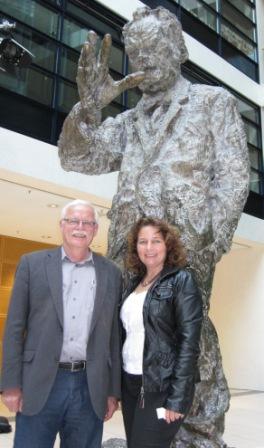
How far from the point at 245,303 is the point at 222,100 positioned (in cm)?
→ 1340

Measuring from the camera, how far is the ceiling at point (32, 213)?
10.3 m

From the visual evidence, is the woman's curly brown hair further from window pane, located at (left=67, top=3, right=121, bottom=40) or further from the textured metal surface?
window pane, located at (left=67, top=3, right=121, bottom=40)

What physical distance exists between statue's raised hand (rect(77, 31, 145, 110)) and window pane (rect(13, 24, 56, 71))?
28.1 ft

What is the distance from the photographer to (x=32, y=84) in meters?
10.5

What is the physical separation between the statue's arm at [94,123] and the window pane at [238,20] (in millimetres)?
14983

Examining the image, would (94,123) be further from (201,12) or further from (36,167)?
(201,12)

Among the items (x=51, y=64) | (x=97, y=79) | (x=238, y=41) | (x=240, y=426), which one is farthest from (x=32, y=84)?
(x=238, y=41)

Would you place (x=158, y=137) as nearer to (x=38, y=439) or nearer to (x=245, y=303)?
(x=38, y=439)

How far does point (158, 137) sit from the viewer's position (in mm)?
2740

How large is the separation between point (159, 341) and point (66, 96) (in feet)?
31.9

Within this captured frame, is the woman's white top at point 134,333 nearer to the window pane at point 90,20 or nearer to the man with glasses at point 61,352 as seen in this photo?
the man with glasses at point 61,352

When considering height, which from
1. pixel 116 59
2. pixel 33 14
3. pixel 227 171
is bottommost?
pixel 227 171

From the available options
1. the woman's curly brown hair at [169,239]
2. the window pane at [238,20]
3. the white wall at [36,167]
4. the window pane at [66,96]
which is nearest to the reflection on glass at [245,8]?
the window pane at [238,20]

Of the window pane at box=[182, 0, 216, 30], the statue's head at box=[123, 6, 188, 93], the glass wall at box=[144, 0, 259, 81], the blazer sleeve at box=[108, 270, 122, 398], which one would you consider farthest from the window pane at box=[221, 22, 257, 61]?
the blazer sleeve at box=[108, 270, 122, 398]
